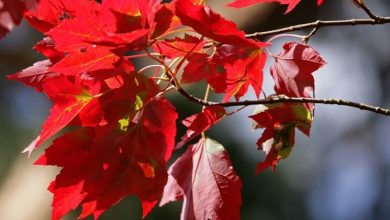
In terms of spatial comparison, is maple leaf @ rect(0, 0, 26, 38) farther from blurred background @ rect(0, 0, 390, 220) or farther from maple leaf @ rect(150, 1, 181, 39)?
blurred background @ rect(0, 0, 390, 220)

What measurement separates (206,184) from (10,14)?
266mm

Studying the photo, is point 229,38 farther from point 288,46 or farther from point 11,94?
point 11,94

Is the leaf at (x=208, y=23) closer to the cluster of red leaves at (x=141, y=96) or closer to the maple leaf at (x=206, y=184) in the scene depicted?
the cluster of red leaves at (x=141, y=96)

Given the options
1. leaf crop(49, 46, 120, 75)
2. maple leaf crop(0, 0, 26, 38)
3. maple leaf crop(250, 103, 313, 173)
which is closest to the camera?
maple leaf crop(0, 0, 26, 38)

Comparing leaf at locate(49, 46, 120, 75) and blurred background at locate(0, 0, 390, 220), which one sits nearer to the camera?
leaf at locate(49, 46, 120, 75)

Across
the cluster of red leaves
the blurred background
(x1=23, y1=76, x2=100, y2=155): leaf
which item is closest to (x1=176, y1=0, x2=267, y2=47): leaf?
the cluster of red leaves

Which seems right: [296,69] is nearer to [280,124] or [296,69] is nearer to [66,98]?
[280,124]

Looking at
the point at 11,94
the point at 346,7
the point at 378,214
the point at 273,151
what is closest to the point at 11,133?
the point at 11,94

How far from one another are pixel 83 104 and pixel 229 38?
0.42 feet

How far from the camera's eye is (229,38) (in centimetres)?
52

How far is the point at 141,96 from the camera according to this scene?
1.79 feet

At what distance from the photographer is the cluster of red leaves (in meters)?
0.52

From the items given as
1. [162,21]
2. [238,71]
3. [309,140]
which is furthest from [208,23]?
[309,140]

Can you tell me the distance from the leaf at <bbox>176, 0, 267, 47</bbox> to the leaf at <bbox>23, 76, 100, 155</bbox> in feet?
0.34
